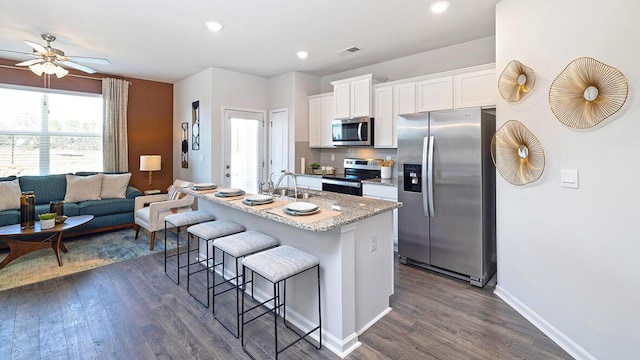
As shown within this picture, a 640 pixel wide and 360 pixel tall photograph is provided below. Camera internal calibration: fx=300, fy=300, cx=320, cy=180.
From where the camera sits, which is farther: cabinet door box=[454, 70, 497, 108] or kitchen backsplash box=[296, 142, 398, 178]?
kitchen backsplash box=[296, 142, 398, 178]

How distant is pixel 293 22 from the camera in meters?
3.31

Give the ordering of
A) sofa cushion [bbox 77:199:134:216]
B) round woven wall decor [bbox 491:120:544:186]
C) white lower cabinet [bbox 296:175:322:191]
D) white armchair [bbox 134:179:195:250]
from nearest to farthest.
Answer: round woven wall decor [bbox 491:120:544:186] < white armchair [bbox 134:179:195:250] < sofa cushion [bbox 77:199:134:216] < white lower cabinet [bbox 296:175:322:191]

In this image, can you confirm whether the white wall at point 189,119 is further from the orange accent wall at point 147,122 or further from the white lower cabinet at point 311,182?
the white lower cabinet at point 311,182

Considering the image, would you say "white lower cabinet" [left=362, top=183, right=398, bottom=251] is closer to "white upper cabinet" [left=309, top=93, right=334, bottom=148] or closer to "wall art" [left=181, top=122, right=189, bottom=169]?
"white upper cabinet" [left=309, top=93, right=334, bottom=148]

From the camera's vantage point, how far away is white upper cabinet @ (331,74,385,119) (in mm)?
4504

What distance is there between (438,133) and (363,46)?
173 cm

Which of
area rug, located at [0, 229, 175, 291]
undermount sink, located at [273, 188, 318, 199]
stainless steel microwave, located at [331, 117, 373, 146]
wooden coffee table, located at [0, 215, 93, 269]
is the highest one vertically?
stainless steel microwave, located at [331, 117, 373, 146]

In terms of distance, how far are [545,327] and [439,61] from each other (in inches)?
134

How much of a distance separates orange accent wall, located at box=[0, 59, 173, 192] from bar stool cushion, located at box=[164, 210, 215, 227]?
11.6ft

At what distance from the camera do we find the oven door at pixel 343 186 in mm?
4355

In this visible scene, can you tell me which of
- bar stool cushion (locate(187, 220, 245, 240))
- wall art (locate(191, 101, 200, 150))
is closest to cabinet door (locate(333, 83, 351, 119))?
wall art (locate(191, 101, 200, 150))

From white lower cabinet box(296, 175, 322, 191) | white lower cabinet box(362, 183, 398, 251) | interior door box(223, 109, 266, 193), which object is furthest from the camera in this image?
interior door box(223, 109, 266, 193)

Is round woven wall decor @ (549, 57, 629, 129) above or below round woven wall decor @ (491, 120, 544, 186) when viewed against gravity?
above

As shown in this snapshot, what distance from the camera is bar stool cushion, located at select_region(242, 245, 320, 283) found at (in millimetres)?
→ 1878
